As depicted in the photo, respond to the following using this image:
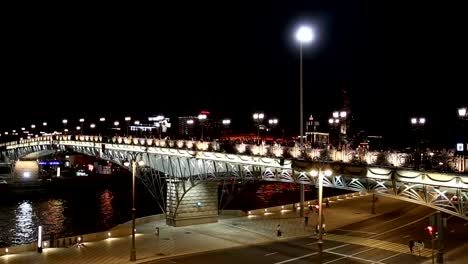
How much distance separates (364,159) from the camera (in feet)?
110

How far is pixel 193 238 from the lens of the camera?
158ft

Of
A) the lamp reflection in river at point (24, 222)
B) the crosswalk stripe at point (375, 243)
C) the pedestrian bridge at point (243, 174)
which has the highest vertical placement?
the pedestrian bridge at point (243, 174)

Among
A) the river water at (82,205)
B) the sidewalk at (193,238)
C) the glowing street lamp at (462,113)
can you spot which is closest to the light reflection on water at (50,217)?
the river water at (82,205)

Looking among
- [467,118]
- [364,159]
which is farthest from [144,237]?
[467,118]

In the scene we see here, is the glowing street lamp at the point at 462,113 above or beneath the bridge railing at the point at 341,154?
above

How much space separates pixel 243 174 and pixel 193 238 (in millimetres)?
7591

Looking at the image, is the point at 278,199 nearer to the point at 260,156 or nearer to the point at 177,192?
the point at 177,192

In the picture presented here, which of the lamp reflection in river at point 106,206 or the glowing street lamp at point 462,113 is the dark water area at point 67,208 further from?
the glowing street lamp at point 462,113

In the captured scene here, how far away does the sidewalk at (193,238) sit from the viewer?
39406 mm

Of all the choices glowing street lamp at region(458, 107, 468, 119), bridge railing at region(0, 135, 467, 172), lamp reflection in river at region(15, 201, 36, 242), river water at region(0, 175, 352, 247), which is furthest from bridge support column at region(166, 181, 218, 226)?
glowing street lamp at region(458, 107, 468, 119)

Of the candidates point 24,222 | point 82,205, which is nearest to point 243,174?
point 24,222

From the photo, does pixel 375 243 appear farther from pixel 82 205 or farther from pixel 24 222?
pixel 82 205

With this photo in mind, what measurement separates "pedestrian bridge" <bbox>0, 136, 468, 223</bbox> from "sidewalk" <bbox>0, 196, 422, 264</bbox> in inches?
135

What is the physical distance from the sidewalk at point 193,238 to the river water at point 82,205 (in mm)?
14808
